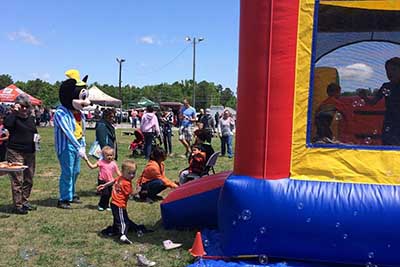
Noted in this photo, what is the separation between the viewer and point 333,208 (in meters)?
4.05

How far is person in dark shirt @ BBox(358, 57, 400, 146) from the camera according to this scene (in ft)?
13.8

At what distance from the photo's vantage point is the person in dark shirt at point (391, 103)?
165 inches

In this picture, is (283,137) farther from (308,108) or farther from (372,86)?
(372,86)

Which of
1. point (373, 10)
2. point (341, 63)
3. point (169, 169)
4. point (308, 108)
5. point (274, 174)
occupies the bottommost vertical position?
point (169, 169)

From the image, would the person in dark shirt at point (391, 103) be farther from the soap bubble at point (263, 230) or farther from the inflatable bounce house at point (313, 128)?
the soap bubble at point (263, 230)

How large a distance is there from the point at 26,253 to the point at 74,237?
68cm

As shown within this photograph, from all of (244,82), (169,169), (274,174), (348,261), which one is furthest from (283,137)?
(169,169)

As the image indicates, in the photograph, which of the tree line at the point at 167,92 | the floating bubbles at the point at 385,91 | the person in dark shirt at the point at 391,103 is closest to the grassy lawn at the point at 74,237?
the person in dark shirt at the point at 391,103

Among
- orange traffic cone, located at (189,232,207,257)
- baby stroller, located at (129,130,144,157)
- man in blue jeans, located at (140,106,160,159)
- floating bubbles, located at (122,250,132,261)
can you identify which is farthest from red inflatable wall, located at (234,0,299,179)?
baby stroller, located at (129,130,144,157)

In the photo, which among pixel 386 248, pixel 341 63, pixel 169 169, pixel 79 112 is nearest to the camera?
pixel 386 248

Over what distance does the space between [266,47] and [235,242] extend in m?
1.78

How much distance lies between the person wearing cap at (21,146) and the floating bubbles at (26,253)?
161cm

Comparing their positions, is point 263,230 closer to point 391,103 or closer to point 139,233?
point 391,103

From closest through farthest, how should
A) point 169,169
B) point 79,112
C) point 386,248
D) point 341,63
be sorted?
1. point 386,248
2. point 341,63
3. point 79,112
4. point 169,169
